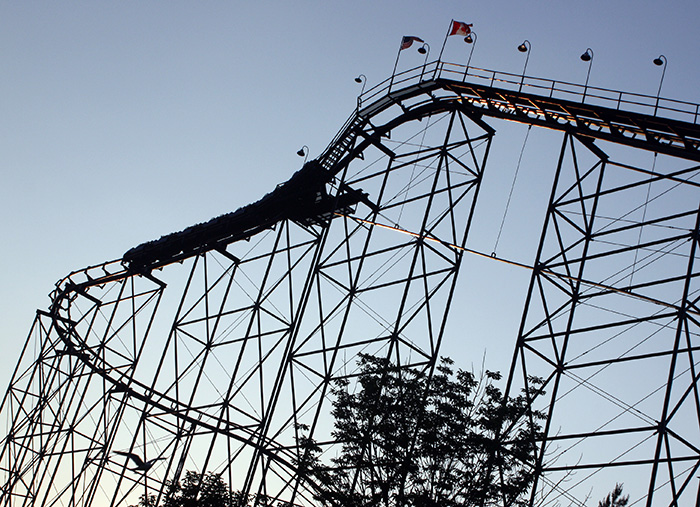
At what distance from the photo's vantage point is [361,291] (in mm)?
19922

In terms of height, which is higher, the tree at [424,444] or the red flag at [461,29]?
the red flag at [461,29]

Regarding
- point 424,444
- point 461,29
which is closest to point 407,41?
point 461,29

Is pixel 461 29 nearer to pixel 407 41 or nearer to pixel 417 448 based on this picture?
pixel 407 41

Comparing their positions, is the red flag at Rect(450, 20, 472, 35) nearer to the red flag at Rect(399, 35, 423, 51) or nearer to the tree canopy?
the red flag at Rect(399, 35, 423, 51)

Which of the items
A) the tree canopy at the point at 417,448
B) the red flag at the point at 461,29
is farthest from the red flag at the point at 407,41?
the tree canopy at the point at 417,448

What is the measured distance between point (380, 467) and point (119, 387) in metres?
12.3

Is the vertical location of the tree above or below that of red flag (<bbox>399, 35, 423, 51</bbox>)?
below

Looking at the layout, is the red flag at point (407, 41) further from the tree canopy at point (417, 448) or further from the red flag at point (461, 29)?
the tree canopy at point (417, 448)

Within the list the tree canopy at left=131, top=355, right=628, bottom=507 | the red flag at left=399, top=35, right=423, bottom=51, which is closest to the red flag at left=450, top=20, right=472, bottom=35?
the red flag at left=399, top=35, right=423, bottom=51

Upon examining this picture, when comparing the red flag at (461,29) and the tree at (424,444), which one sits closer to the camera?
the tree at (424,444)

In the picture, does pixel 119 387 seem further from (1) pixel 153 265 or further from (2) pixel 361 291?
(2) pixel 361 291

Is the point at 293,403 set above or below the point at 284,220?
below

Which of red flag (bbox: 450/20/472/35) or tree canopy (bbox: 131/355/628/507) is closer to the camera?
tree canopy (bbox: 131/355/628/507)

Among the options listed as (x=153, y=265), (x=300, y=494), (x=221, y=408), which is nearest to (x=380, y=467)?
(x=300, y=494)
